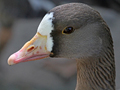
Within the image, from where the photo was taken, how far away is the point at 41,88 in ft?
13.5

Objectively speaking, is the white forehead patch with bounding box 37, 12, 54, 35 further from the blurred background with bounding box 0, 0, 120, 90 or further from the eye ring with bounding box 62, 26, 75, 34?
the blurred background with bounding box 0, 0, 120, 90

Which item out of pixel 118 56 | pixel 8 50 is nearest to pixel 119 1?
pixel 118 56

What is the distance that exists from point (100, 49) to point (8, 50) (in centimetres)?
313

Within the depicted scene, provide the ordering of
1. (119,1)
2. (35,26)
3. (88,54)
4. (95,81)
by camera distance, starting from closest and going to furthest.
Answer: (88,54)
(95,81)
(119,1)
(35,26)

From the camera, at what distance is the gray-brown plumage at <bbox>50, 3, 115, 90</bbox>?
1.56 metres

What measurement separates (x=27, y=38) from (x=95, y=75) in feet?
9.11

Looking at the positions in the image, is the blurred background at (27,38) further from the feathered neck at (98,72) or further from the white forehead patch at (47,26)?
the white forehead patch at (47,26)

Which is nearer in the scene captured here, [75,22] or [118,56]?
[75,22]

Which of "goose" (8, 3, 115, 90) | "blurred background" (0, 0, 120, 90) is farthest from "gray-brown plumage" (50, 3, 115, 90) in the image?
"blurred background" (0, 0, 120, 90)

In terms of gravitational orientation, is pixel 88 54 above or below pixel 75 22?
below

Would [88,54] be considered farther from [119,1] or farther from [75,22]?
[119,1]

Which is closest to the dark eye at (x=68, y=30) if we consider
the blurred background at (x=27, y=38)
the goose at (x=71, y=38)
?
the goose at (x=71, y=38)

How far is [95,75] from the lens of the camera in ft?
5.86

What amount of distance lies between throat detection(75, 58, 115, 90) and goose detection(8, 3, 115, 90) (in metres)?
0.03
